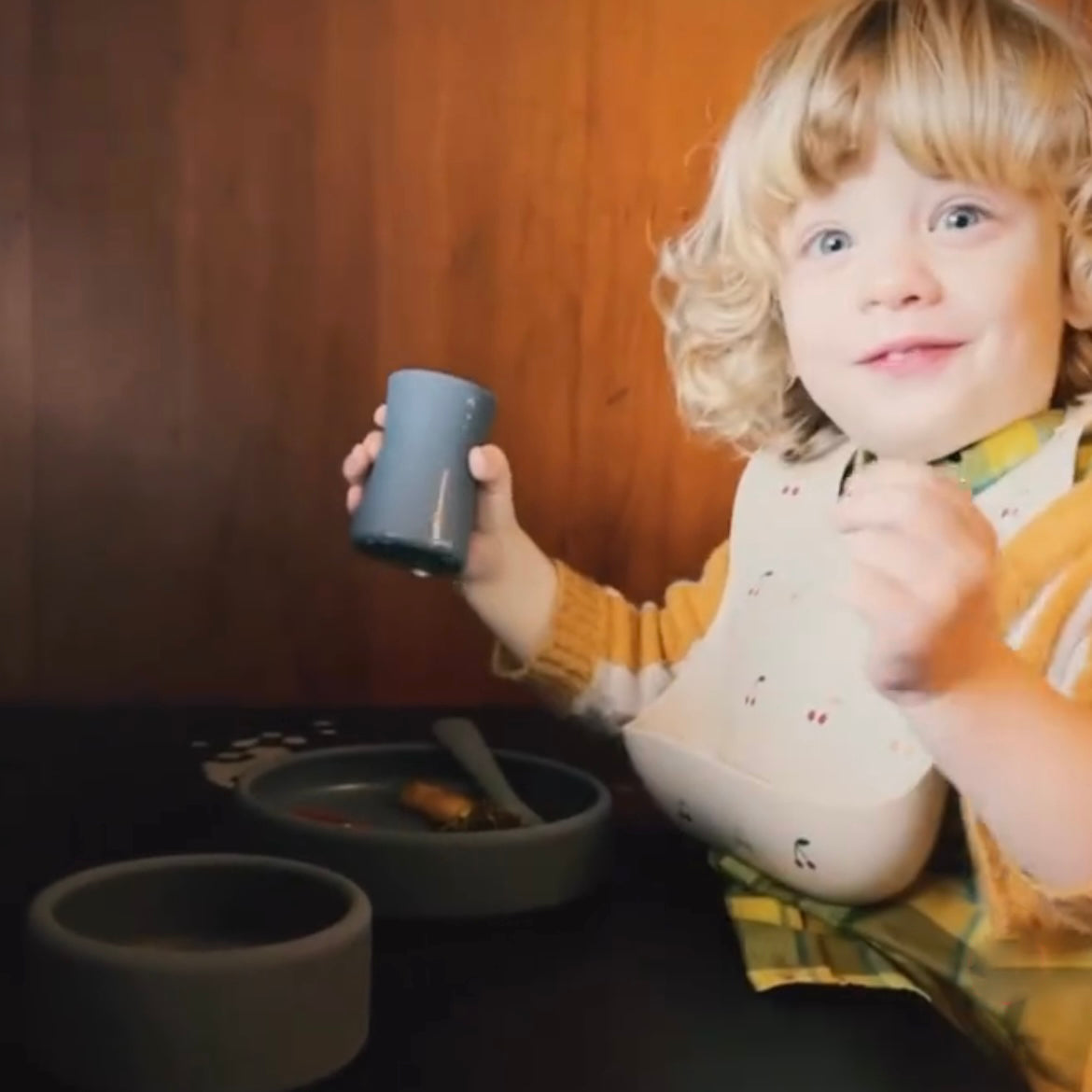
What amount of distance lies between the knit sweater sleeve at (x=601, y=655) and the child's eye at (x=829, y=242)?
209 millimetres

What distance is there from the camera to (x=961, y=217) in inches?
28.6

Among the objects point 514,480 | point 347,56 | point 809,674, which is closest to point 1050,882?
point 809,674

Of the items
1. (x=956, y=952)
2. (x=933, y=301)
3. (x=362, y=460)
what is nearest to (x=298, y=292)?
(x=362, y=460)

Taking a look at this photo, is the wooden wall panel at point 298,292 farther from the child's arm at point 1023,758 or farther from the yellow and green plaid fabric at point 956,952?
the child's arm at point 1023,758

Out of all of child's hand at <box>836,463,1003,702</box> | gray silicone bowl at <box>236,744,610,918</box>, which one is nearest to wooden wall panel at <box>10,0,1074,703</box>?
gray silicone bowl at <box>236,744,610,918</box>

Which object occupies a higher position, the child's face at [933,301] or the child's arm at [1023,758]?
the child's face at [933,301]

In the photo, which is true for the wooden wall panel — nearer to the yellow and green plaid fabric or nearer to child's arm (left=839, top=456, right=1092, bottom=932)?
the yellow and green plaid fabric

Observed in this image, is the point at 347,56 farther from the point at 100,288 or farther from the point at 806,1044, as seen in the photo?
the point at 806,1044

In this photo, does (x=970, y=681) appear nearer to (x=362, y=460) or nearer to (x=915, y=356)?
(x=915, y=356)

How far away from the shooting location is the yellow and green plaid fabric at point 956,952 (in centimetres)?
68

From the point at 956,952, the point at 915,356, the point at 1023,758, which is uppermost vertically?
the point at 915,356

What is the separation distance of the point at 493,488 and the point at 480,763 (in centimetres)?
14

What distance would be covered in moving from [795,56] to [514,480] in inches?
14.8

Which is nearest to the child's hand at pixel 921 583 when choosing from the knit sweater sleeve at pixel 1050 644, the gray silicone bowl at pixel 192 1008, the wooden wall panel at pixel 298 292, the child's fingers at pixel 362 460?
the knit sweater sleeve at pixel 1050 644
